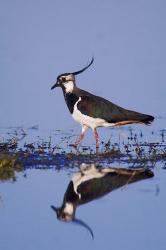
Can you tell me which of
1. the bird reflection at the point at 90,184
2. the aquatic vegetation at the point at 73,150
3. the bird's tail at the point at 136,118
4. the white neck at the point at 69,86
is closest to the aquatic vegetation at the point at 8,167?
the aquatic vegetation at the point at 73,150

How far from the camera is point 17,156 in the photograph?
9.42 m

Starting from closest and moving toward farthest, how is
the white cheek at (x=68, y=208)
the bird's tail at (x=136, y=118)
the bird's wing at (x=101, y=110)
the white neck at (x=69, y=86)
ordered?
A: the white cheek at (x=68, y=208) → the bird's tail at (x=136, y=118) → the bird's wing at (x=101, y=110) → the white neck at (x=69, y=86)

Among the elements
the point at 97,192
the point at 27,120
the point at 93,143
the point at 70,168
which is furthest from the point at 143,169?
the point at 27,120

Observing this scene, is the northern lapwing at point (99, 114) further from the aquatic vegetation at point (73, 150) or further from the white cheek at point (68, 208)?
the white cheek at point (68, 208)

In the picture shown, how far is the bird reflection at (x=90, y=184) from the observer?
694 cm

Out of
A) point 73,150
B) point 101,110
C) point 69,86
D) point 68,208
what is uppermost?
point 69,86

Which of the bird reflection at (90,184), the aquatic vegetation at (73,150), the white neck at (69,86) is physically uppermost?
the white neck at (69,86)

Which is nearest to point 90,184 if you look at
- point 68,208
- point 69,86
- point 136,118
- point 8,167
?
point 68,208

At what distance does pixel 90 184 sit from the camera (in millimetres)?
7891

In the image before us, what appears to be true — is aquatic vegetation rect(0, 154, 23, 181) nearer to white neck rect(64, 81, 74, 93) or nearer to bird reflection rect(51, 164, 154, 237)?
bird reflection rect(51, 164, 154, 237)

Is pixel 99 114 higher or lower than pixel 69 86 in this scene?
lower

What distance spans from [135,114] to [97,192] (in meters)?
3.04

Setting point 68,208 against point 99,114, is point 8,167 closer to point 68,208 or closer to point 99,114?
point 68,208

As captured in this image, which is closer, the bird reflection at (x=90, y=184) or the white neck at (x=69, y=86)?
the bird reflection at (x=90, y=184)
